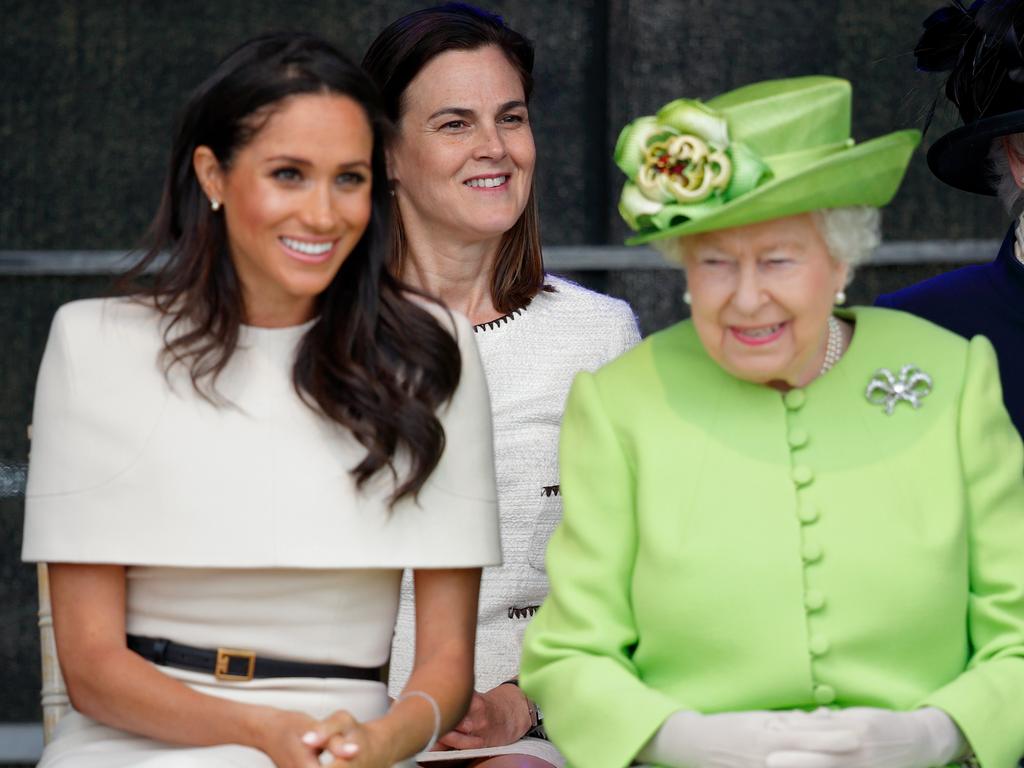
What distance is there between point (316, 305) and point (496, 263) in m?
0.95

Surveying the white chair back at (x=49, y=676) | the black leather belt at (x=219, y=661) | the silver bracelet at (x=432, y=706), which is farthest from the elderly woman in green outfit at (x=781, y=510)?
the white chair back at (x=49, y=676)

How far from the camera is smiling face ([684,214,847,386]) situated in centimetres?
298

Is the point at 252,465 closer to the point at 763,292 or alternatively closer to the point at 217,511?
the point at 217,511

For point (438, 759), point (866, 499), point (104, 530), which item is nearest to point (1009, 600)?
point (866, 499)

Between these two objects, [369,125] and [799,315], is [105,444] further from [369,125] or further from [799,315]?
[799,315]

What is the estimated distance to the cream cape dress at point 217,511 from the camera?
313 centimetres

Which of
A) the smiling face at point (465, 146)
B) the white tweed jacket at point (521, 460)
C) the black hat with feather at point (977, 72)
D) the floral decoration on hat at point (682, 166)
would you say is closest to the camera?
the floral decoration on hat at point (682, 166)

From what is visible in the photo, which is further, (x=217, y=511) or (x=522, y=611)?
(x=522, y=611)

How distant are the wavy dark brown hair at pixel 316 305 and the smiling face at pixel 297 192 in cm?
3

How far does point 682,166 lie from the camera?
3.03 m

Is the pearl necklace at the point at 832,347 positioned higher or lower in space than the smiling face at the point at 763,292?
lower

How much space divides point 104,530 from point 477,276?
132cm

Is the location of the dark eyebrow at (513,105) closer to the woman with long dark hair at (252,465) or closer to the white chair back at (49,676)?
the woman with long dark hair at (252,465)

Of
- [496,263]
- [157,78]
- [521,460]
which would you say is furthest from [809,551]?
[157,78]
